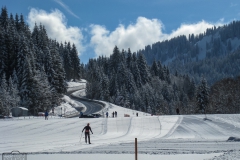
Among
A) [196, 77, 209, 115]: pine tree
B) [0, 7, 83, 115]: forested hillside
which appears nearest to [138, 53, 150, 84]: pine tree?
[0, 7, 83, 115]: forested hillside

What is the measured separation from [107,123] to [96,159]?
86.9 feet

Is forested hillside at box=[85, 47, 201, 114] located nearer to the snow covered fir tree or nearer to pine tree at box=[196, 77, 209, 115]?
the snow covered fir tree

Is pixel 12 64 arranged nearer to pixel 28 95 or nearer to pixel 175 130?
pixel 28 95

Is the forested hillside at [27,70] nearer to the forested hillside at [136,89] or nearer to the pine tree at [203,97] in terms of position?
the forested hillside at [136,89]

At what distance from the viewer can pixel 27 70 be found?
55.4 m

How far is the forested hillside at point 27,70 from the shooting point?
54.8 m

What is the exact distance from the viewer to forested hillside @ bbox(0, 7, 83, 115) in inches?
2157

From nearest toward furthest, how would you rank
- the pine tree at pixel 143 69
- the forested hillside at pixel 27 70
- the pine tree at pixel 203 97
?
the forested hillside at pixel 27 70
the pine tree at pixel 203 97
the pine tree at pixel 143 69

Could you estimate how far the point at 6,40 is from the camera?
7019 cm

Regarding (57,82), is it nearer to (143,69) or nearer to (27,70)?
(27,70)

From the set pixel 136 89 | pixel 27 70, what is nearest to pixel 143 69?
pixel 136 89

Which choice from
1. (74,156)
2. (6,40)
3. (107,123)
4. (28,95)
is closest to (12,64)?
(6,40)

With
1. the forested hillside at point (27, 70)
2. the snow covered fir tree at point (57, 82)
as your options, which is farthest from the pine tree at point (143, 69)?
the forested hillside at point (27, 70)

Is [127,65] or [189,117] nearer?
[189,117]
